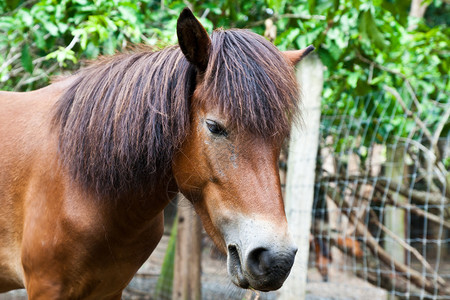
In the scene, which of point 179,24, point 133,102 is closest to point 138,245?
point 133,102

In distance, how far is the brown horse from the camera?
1.69m

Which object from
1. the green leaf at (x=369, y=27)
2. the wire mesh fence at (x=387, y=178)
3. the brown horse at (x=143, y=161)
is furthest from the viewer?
the wire mesh fence at (x=387, y=178)

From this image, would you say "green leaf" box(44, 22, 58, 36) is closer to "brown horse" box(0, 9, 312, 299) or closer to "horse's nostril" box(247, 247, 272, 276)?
"brown horse" box(0, 9, 312, 299)

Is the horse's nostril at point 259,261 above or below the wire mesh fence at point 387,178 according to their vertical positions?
above

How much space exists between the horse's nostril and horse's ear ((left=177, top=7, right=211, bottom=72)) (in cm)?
75

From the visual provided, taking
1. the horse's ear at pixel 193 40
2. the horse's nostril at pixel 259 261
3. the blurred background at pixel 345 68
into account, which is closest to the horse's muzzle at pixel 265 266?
the horse's nostril at pixel 259 261

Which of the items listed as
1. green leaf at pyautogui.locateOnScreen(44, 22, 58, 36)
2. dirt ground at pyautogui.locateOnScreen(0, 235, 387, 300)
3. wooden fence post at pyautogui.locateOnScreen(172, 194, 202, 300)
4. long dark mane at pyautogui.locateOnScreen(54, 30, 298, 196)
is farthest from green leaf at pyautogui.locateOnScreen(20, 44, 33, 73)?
dirt ground at pyautogui.locateOnScreen(0, 235, 387, 300)

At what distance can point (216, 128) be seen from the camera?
1.77 meters

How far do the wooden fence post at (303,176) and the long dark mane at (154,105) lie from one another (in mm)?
1572

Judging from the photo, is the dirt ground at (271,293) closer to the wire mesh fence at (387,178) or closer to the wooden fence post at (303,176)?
the wire mesh fence at (387,178)

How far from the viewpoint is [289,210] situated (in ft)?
11.6

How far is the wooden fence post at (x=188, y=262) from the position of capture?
4.57 meters

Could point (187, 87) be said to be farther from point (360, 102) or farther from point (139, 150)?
point (360, 102)

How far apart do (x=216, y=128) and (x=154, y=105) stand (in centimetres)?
31
